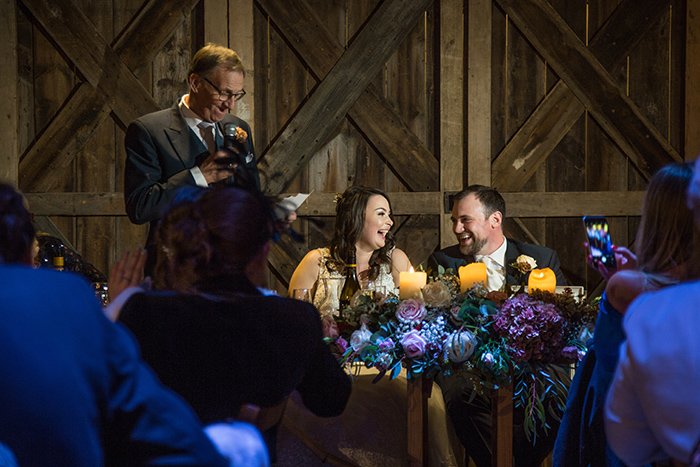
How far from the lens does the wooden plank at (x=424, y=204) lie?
13.9ft

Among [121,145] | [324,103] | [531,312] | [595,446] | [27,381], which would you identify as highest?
[324,103]

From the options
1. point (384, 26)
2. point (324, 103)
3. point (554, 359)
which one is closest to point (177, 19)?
point (324, 103)

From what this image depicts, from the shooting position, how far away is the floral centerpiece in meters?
1.97

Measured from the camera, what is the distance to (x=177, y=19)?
429 cm

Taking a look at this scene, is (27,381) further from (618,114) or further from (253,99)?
(618,114)

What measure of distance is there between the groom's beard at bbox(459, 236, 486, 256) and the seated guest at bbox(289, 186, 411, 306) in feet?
1.36

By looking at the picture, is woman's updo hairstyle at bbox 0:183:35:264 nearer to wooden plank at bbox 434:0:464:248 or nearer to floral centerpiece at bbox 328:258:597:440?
floral centerpiece at bbox 328:258:597:440

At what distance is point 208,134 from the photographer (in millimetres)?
2758

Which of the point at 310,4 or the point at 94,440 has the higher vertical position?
the point at 310,4

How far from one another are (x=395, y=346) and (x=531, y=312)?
0.44m

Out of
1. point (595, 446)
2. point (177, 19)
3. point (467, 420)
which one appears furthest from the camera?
point (177, 19)

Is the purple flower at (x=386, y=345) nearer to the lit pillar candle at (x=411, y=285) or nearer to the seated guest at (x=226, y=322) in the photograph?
the lit pillar candle at (x=411, y=285)

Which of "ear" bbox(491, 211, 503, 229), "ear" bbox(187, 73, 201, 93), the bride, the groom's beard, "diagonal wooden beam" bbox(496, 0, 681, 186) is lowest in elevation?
the bride

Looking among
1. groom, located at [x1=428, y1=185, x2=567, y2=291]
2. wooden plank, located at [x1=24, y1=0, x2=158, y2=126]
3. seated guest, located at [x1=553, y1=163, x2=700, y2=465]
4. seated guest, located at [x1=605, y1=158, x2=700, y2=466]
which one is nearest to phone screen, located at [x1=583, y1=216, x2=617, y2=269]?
seated guest, located at [x1=553, y1=163, x2=700, y2=465]
